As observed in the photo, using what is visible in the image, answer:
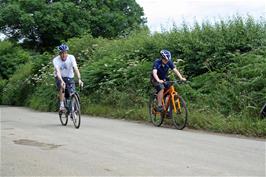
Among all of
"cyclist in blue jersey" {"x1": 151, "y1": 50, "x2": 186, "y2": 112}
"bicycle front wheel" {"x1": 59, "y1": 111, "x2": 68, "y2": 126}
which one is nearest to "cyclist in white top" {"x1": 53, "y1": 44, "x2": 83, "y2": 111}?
"bicycle front wheel" {"x1": 59, "y1": 111, "x2": 68, "y2": 126}

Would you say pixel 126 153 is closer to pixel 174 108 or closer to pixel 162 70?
pixel 174 108

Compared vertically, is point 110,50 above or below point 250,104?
above

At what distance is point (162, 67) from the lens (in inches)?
540

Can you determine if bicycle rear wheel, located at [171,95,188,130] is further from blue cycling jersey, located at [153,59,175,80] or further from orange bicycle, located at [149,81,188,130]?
blue cycling jersey, located at [153,59,175,80]

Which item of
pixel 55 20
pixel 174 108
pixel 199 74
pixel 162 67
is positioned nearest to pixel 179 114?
pixel 174 108

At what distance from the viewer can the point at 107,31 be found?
141ft

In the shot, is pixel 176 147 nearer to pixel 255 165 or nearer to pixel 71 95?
pixel 255 165

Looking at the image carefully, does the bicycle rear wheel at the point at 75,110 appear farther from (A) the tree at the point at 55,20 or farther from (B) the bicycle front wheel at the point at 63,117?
(A) the tree at the point at 55,20

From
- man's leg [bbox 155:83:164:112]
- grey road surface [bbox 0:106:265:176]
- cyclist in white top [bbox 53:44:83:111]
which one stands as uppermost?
cyclist in white top [bbox 53:44:83:111]

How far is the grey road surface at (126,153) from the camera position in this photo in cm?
749

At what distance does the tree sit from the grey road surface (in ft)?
92.2

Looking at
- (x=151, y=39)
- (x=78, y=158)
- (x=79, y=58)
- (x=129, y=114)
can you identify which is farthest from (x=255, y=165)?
(x=79, y=58)

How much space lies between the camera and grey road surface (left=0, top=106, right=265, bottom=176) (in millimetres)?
7495

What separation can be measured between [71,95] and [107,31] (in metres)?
29.9
